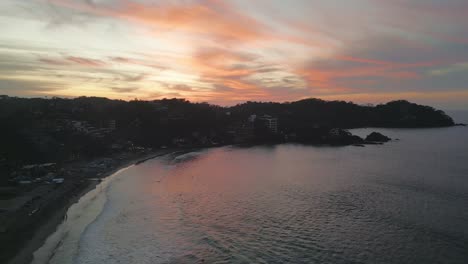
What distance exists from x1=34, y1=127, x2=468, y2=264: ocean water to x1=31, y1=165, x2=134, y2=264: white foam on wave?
85 mm

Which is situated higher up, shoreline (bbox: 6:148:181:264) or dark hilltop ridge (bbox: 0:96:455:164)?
dark hilltop ridge (bbox: 0:96:455:164)

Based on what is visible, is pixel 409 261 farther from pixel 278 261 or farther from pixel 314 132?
pixel 314 132

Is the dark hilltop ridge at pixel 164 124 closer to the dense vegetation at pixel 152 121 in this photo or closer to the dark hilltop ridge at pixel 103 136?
the dense vegetation at pixel 152 121

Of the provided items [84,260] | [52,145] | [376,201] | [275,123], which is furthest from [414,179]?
[275,123]

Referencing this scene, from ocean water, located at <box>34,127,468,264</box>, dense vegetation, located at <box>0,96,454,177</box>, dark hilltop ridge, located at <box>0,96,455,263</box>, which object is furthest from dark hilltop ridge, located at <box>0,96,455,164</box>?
ocean water, located at <box>34,127,468,264</box>

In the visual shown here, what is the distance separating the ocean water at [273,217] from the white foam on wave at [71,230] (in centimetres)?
9

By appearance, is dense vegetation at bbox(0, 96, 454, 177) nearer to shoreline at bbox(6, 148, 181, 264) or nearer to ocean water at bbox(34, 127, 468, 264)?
shoreline at bbox(6, 148, 181, 264)

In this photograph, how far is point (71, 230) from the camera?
2777 cm

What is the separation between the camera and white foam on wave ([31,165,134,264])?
22641 mm

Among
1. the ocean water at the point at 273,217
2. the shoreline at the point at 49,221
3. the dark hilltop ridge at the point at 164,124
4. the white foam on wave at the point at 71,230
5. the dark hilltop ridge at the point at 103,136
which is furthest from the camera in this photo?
the dark hilltop ridge at the point at 164,124

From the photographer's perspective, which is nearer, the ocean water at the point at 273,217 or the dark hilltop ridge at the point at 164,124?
the ocean water at the point at 273,217

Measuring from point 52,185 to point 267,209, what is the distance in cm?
2459

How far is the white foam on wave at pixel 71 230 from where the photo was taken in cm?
2264

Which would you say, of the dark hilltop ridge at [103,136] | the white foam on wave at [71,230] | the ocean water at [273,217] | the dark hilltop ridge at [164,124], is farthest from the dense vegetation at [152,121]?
the white foam on wave at [71,230]
